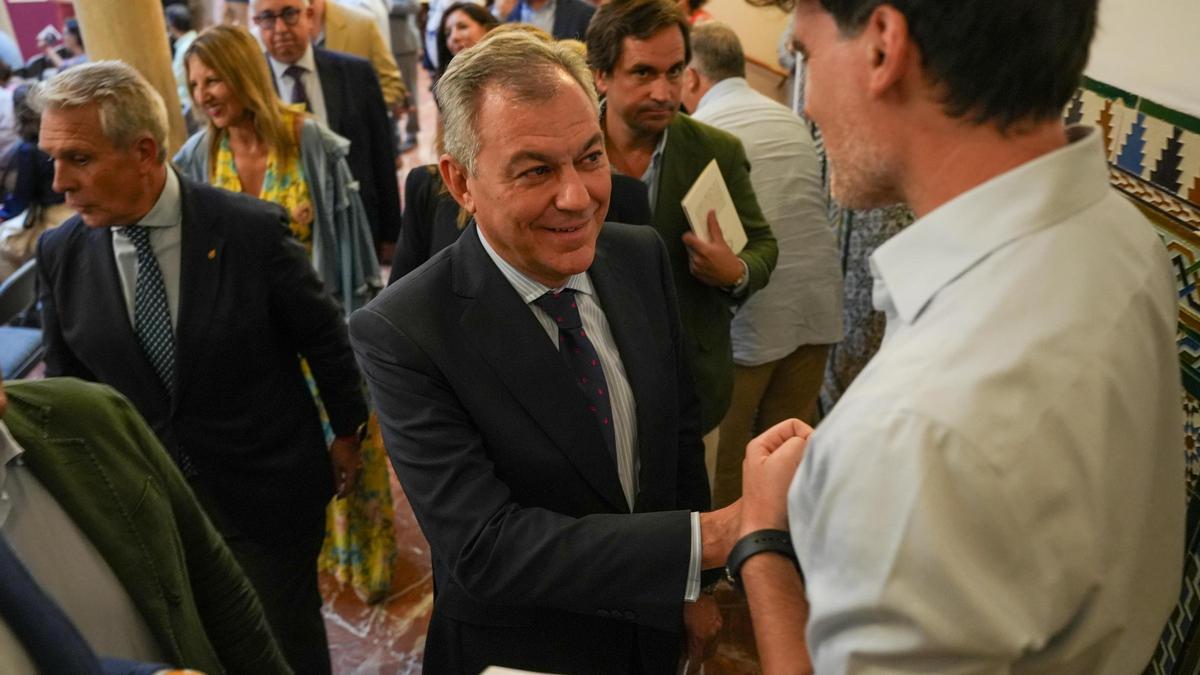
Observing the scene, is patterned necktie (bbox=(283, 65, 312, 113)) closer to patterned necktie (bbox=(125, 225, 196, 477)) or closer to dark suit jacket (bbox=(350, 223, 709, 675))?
patterned necktie (bbox=(125, 225, 196, 477))

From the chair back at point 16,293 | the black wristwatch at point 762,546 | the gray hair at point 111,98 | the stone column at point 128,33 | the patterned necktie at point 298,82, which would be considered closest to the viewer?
the black wristwatch at point 762,546

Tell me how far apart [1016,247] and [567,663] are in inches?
42.8

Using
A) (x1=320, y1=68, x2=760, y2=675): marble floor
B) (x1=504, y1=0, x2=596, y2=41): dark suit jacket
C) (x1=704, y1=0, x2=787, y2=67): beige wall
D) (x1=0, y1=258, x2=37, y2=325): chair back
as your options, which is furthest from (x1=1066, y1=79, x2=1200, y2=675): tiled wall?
(x1=704, y1=0, x2=787, y2=67): beige wall

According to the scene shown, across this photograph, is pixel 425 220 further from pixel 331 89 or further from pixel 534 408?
pixel 331 89

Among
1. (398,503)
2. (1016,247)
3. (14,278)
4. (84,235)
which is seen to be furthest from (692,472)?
(14,278)

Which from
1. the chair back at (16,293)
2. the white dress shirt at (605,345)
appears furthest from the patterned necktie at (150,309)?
the chair back at (16,293)

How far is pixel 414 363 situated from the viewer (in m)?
1.42

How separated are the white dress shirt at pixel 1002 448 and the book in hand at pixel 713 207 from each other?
1.57m

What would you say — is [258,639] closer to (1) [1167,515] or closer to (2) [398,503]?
(1) [1167,515]

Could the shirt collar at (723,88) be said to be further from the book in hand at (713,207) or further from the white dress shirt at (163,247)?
the white dress shirt at (163,247)

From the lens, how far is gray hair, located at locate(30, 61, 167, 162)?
2082 mm

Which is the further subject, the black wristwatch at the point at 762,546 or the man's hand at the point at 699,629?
the man's hand at the point at 699,629

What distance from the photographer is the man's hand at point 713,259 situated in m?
2.46

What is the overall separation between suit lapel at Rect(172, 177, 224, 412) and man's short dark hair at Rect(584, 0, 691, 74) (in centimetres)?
115
